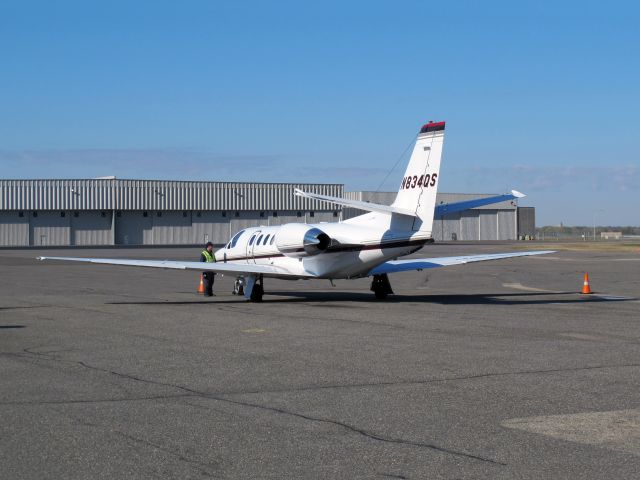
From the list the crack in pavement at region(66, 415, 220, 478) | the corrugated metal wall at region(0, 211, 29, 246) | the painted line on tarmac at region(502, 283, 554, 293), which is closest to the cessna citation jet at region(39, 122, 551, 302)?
the painted line on tarmac at region(502, 283, 554, 293)

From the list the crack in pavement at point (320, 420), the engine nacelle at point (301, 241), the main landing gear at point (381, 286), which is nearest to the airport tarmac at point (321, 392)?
the crack in pavement at point (320, 420)

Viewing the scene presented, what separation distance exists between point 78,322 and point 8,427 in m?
11.4

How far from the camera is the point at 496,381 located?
1205cm

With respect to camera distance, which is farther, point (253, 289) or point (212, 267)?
point (253, 289)

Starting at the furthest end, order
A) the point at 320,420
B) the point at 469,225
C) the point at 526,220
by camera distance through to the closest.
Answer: the point at 526,220 < the point at 469,225 < the point at 320,420

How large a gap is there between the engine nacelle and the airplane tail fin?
102 inches

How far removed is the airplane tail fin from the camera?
2444 cm

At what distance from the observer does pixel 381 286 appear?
2817 centimetres

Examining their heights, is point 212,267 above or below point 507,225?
below

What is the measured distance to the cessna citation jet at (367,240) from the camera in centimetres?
2459

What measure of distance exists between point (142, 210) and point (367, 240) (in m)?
75.4

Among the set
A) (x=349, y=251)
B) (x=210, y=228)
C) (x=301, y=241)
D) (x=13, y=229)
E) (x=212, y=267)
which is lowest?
(x=212, y=267)

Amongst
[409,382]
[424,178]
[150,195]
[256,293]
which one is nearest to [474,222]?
[150,195]

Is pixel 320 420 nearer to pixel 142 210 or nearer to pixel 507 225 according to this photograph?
pixel 142 210
